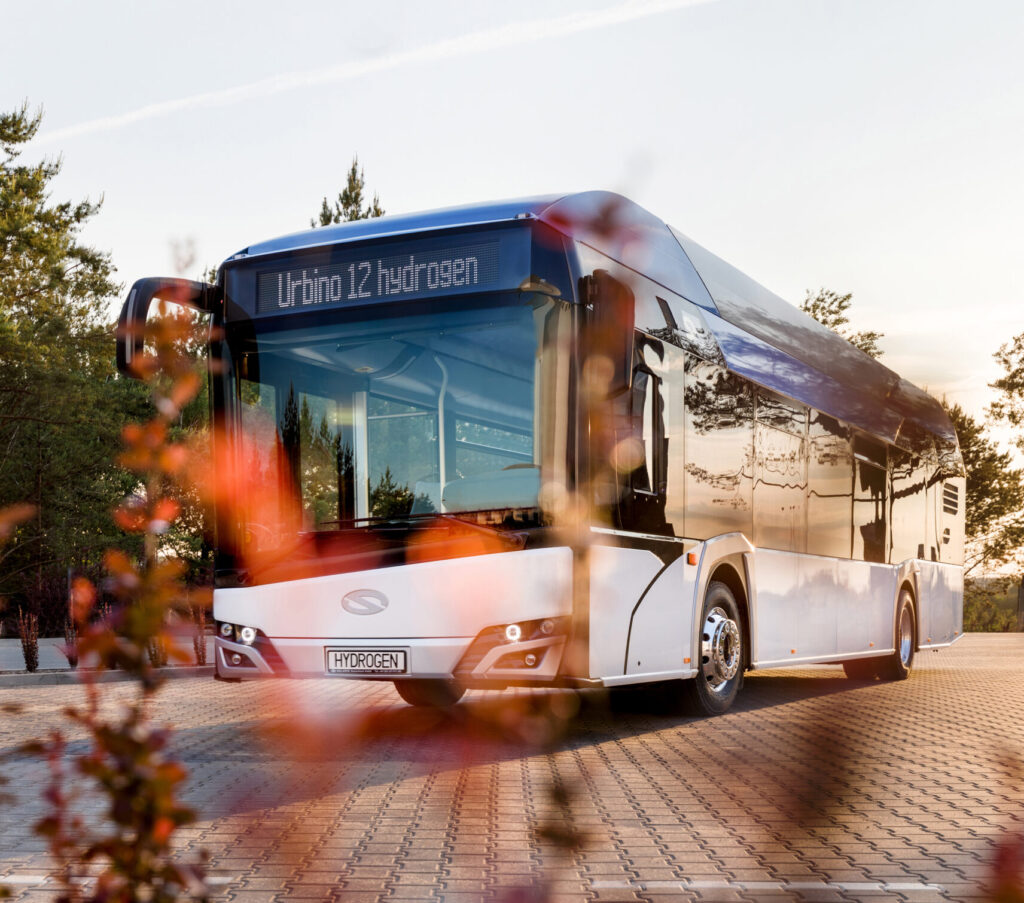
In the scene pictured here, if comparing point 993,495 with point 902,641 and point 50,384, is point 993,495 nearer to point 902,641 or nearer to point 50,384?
point 50,384

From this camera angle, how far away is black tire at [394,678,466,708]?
12130 mm

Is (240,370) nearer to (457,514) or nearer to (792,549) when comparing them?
(457,514)

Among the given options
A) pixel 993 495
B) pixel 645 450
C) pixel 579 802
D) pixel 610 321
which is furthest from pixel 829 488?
pixel 993 495

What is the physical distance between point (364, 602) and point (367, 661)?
38cm

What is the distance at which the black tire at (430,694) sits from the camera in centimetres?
1213

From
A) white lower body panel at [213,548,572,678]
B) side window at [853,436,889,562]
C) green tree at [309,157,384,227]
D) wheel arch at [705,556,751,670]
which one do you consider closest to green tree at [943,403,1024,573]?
green tree at [309,157,384,227]

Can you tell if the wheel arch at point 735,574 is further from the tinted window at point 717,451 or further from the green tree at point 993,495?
the green tree at point 993,495

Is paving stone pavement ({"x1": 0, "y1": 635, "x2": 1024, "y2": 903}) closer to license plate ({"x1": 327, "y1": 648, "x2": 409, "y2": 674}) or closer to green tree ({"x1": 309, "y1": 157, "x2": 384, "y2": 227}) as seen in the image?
license plate ({"x1": 327, "y1": 648, "x2": 409, "y2": 674})

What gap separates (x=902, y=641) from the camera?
1681 cm

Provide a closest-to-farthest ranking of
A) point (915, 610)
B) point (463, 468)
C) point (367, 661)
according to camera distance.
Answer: point (463, 468) → point (367, 661) → point (915, 610)


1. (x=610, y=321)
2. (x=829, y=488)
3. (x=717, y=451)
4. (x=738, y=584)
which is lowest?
(x=738, y=584)

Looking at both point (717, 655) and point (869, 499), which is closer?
point (717, 655)

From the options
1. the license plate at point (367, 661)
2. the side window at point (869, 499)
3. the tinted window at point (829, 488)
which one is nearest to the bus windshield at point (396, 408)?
the license plate at point (367, 661)

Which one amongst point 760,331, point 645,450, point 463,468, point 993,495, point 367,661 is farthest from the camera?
point 993,495
